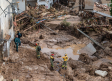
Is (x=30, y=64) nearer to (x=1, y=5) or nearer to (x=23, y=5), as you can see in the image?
(x=1, y=5)

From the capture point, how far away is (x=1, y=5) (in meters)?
8.15

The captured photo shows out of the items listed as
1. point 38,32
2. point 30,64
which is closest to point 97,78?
point 30,64

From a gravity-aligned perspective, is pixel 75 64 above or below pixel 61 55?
above

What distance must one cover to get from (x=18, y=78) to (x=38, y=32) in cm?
1052

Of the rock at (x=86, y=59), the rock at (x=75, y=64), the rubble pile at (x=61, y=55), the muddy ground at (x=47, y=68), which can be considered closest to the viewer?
the muddy ground at (x=47, y=68)

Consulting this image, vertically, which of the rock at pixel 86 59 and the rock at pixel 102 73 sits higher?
the rock at pixel 86 59

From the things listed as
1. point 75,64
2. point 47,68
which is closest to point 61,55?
point 75,64

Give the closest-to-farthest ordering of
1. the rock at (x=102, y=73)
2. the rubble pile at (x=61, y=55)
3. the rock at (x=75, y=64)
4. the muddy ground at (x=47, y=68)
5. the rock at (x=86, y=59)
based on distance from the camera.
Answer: the muddy ground at (x=47, y=68)
the rubble pile at (x=61, y=55)
the rock at (x=102, y=73)
the rock at (x=75, y=64)
the rock at (x=86, y=59)

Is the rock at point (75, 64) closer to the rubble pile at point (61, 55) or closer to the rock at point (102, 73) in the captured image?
the rubble pile at point (61, 55)

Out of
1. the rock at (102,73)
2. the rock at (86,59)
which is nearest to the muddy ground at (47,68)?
the rock at (86,59)

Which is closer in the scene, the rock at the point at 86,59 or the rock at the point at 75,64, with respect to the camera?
the rock at the point at 75,64

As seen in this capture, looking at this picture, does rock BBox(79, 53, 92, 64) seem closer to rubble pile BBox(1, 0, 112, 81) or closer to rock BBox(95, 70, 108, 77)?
rubble pile BBox(1, 0, 112, 81)

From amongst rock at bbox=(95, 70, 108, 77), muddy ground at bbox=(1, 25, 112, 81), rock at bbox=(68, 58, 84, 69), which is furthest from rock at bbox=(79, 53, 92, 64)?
rock at bbox=(95, 70, 108, 77)

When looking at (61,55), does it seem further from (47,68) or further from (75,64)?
(47,68)
